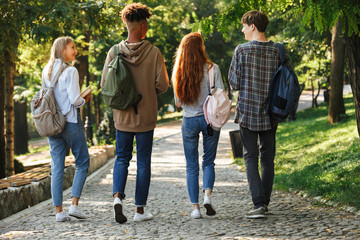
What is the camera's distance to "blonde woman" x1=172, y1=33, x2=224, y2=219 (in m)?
5.36

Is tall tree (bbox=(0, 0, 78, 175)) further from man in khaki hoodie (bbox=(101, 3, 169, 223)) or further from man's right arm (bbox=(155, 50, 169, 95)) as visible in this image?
man's right arm (bbox=(155, 50, 169, 95))

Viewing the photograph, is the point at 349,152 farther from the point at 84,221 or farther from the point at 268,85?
the point at 84,221

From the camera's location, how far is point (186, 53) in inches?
213

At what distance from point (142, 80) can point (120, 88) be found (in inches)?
10.7

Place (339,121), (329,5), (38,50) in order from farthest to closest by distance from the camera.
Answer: (339,121) < (38,50) < (329,5)

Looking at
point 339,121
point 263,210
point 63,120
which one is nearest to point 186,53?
point 63,120

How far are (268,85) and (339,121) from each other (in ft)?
39.9

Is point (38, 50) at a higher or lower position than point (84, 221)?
higher

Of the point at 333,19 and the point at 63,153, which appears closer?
the point at 333,19

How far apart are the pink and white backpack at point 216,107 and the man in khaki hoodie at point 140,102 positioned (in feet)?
1.64

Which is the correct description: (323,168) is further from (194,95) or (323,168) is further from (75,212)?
(75,212)

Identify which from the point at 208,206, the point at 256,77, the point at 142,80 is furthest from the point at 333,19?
the point at 208,206

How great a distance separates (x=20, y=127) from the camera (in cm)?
2698

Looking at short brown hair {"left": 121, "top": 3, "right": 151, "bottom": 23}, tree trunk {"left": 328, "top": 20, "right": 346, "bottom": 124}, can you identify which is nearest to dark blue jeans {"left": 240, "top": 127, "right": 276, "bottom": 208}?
short brown hair {"left": 121, "top": 3, "right": 151, "bottom": 23}
